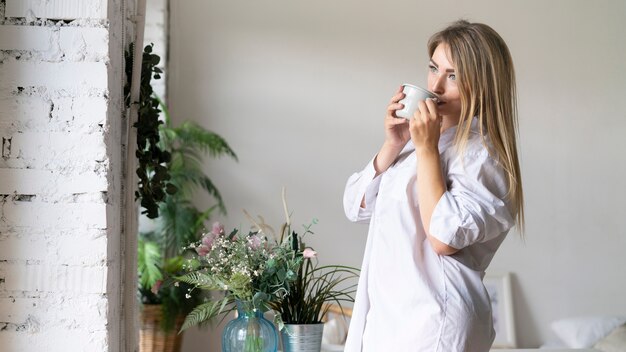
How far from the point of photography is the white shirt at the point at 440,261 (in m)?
1.26

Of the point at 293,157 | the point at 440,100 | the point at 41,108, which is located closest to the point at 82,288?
the point at 41,108

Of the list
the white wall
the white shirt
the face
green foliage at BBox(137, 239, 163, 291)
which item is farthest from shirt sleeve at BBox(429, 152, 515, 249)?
the white wall

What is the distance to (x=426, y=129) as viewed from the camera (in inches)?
51.7

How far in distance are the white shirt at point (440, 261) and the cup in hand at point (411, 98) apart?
92mm

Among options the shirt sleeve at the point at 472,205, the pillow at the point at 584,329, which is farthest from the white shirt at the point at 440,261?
the pillow at the point at 584,329

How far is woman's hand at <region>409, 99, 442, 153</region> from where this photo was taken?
131 centimetres

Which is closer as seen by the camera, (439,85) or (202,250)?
(439,85)

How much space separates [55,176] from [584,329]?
3284 millimetres

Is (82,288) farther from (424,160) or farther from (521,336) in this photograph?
(521,336)

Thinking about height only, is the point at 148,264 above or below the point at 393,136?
below

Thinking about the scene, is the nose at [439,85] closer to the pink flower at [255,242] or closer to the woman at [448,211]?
the woman at [448,211]

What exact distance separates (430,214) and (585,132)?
3.44 metres

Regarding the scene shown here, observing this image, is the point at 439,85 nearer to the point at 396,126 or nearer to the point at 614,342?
the point at 396,126

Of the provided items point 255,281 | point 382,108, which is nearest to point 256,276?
point 255,281
